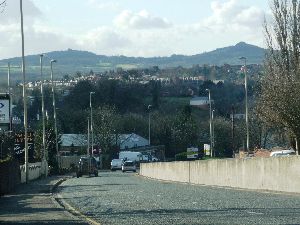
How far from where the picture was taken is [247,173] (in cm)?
3481

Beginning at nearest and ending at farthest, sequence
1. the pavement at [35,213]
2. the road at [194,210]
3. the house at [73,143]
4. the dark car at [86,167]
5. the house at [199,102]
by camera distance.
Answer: the road at [194,210] < the pavement at [35,213] < the dark car at [86,167] < the house at [73,143] < the house at [199,102]

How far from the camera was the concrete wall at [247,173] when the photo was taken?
29.8 metres

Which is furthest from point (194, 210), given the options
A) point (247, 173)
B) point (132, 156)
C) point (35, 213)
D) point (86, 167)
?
point (132, 156)

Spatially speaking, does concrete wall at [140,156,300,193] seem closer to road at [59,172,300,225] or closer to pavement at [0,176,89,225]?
road at [59,172,300,225]

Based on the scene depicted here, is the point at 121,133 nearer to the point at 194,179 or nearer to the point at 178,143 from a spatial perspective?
the point at 178,143

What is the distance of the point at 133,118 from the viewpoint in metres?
A: 143

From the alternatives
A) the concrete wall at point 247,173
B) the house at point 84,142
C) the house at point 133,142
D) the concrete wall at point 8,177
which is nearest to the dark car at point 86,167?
the concrete wall at point 247,173

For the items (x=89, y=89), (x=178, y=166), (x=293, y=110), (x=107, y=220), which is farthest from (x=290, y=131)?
(x=89, y=89)

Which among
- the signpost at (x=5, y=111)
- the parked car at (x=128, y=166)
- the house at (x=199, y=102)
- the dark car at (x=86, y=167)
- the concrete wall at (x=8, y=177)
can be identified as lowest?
the parked car at (x=128, y=166)

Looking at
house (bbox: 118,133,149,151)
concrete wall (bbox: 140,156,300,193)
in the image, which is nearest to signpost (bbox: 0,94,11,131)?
concrete wall (bbox: 140,156,300,193)

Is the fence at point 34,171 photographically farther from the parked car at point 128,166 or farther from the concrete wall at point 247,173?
the parked car at point 128,166

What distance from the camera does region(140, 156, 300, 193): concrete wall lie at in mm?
29781

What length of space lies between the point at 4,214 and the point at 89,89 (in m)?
127

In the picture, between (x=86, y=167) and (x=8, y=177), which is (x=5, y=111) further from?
(x=86, y=167)
